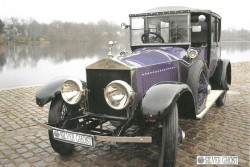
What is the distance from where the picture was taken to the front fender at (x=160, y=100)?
9.48 ft

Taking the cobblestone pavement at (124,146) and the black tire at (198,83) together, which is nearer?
the cobblestone pavement at (124,146)

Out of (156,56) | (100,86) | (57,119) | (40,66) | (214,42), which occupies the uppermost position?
(214,42)

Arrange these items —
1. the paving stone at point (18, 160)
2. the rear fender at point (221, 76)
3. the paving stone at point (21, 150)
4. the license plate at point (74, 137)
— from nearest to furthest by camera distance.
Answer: the license plate at point (74, 137) < the paving stone at point (18, 160) < the paving stone at point (21, 150) < the rear fender at point (221, 76)

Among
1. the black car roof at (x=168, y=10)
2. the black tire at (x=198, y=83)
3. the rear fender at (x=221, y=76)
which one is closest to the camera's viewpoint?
the black tire at (x=198, y=83)

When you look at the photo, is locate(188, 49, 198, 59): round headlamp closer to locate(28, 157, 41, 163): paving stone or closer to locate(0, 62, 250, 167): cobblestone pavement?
locate(0, 62, 250, 167): cobblestone pavement

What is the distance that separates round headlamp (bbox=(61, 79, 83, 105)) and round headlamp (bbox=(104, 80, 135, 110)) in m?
0.52

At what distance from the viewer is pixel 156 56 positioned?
13.9 ft

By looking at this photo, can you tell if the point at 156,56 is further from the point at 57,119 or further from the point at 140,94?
the point at 57,119

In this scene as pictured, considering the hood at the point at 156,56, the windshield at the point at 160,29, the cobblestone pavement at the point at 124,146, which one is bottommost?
the cobblestone pavement at the point at 124,146

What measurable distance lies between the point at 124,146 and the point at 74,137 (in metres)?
1.17

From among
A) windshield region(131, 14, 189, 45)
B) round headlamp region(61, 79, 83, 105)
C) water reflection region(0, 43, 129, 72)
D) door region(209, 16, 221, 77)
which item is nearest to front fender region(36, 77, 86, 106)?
round headlamp region(61, 79, 83, 105)

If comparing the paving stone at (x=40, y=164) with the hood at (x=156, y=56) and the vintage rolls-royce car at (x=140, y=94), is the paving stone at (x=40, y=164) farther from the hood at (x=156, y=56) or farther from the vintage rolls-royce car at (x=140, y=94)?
the hood at (x=156, y=56)

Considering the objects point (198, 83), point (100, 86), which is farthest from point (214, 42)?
point (100, 86)

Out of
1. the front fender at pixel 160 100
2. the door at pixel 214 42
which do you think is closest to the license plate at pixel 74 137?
the front fender at pixel 160 100
